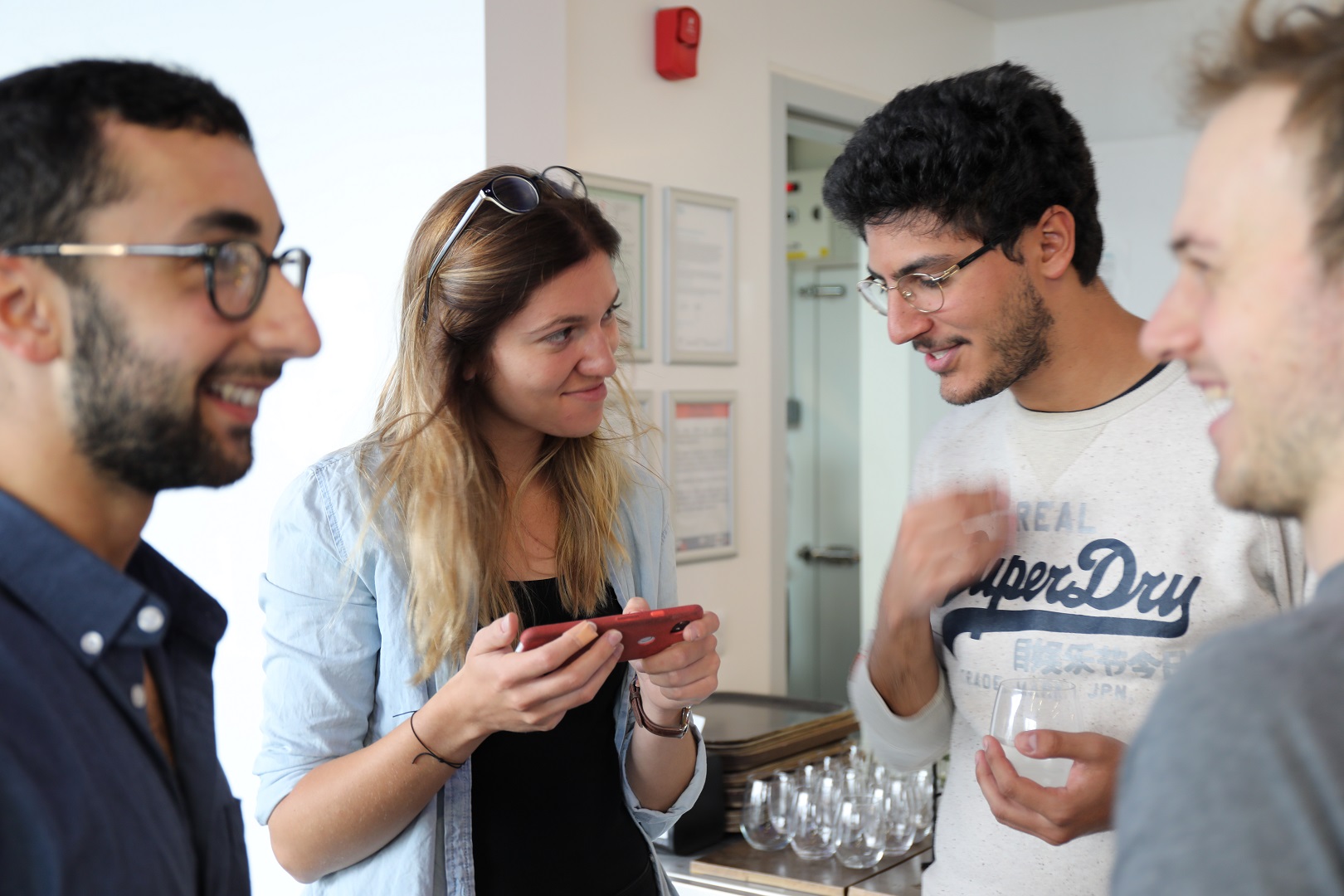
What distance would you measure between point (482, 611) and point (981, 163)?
0.91 metres

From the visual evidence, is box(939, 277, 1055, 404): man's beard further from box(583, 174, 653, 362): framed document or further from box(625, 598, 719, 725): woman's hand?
box(583, 174, 653, 362): framed document

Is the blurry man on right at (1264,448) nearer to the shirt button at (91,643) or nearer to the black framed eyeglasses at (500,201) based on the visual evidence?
the shirt button at (91,643)

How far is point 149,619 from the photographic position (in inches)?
34.2

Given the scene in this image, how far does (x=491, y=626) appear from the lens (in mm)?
1373

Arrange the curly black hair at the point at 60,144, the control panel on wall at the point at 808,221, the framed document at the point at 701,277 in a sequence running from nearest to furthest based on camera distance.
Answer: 1. the curly black hair at the point at 60,144
2. the framed document at the point at 701,277
3. the control panel on wall at the point at 808,221

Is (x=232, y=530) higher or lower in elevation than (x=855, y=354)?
lower

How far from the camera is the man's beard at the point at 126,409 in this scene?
2.74 feet

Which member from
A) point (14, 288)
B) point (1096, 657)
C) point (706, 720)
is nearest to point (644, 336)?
point (706, 720)

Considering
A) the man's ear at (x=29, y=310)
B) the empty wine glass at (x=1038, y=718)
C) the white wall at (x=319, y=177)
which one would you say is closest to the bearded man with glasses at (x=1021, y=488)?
the empty wine glass at (x=1038, y=718)

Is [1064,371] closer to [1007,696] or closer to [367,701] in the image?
[1007,696]

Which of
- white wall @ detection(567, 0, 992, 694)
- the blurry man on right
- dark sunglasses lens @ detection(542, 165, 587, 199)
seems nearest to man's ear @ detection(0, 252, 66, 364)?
the blurry man on right

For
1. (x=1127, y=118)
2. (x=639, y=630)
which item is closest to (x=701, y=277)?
(x=639, y=630)

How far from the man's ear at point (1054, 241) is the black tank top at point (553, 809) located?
80 cm

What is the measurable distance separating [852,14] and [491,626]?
318cm
